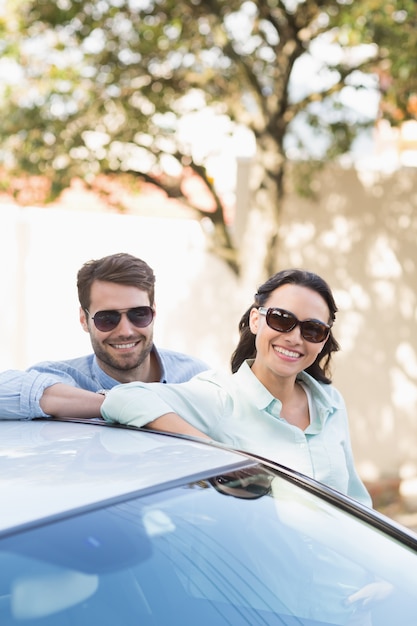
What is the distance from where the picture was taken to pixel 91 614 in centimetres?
185

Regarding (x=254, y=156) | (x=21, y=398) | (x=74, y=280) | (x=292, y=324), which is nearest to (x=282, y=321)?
(x=292, y=324)

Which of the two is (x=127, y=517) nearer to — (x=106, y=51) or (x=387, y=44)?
(x=387, y=44)

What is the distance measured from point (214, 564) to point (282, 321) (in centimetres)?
102

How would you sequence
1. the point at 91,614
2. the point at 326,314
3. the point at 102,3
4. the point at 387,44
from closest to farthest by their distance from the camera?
the point at 91,614, the point at 326,314, the point at 387,44, the point at 102,3

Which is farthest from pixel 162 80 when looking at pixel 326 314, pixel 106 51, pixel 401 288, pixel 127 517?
pixel 127 517

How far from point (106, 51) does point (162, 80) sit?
51cm

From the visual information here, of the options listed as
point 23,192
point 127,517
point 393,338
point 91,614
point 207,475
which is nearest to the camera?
point 91,614

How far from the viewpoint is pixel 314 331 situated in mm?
2951

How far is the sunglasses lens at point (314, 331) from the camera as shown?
9.63ft

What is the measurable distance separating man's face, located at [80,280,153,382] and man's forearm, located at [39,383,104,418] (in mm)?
379

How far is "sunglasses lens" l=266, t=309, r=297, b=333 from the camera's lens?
2932 mm

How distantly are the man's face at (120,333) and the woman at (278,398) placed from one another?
405mm

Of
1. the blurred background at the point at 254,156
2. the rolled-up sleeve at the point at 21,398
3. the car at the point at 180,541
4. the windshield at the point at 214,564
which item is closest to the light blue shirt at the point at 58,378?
the rolled-up sleeve at the point at 21,398

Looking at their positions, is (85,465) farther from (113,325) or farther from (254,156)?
(254,156)
